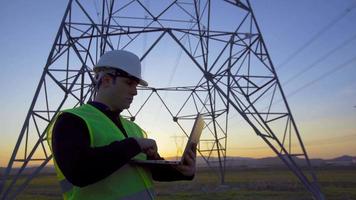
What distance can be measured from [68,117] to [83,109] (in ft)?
0.52

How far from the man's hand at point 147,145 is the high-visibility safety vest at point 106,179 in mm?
93

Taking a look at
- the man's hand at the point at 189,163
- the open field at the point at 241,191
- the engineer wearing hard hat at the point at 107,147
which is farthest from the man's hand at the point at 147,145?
the open field at the point at 241,191

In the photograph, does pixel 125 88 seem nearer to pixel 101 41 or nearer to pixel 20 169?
pixel 101 41

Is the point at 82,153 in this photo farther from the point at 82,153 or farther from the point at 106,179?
the point at 106,179

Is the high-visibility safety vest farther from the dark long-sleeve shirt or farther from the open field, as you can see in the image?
the open field

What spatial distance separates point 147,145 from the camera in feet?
7.93

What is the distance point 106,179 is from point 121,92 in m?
0.53

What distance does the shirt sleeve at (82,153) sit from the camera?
7.14 ft

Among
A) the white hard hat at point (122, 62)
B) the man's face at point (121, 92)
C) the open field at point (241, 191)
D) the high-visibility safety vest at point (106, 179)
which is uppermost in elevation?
A: the open field at point (241, 191)

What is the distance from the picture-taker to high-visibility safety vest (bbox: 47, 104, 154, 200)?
7.64 ft

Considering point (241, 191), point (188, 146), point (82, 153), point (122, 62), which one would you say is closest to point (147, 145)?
point (188, 146)

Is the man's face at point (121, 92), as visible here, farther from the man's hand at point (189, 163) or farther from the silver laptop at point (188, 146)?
the man's hand at point (189, 163)

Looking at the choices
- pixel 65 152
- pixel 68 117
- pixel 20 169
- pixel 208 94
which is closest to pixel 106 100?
pixel 68 117

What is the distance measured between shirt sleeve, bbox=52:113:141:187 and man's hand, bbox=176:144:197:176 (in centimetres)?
36
